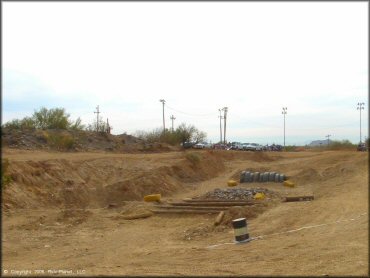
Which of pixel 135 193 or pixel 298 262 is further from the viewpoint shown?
pixel 135 193

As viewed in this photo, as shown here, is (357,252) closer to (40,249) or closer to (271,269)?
(271,269)

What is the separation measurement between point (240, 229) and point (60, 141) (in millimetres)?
32460

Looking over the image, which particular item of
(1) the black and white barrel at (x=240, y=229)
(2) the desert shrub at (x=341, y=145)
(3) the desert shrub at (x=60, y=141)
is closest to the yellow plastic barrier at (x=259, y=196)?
(1) the black and white barrel at (x=240, y=229)

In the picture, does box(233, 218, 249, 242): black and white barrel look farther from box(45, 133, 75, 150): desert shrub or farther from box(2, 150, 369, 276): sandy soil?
box(45, 133, 75, 150): desert shrub

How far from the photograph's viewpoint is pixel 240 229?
12141mm

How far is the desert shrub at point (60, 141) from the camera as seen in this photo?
41.9 m

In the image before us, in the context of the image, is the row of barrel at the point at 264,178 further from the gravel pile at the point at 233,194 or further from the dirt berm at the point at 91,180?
the gravel pile at the point at 233,194

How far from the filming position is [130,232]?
1586 cm

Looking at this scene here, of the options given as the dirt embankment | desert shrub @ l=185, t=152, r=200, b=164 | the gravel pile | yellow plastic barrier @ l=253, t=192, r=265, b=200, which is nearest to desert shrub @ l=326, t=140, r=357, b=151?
desert shrub @ l=185, t=152, r=200, b=164

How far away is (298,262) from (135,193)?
51.3 feet

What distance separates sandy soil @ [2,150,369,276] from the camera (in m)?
9.11

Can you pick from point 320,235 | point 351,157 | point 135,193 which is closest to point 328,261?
point 320,235

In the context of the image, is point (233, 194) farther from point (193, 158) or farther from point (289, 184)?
point (193, 158)

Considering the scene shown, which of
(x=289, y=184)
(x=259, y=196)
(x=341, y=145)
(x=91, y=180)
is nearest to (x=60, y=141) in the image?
(x=91, y=180)
